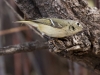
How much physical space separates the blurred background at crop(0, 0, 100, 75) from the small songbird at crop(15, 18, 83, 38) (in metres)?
0.80

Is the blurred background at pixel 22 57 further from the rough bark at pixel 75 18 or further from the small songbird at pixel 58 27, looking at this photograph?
the small songbird at pixel 58 27

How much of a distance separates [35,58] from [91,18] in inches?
45.9

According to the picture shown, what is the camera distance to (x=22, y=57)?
2008 mm

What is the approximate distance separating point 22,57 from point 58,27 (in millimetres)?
1151

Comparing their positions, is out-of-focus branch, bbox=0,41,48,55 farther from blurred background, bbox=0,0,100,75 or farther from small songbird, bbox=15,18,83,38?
blurred background, bbox=0,0,100,75

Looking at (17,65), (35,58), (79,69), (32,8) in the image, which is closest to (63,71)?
(35,58)

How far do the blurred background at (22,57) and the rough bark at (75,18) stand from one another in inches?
27.5

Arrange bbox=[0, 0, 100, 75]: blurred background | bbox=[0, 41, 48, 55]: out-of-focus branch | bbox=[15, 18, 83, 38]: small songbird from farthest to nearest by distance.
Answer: bbox=[0, 0, 100, 75]: blurred background < bbox=[0, 41, 48, 55]: out-of-focus branch < bbox=[15, 18, 83, 38]: small songbird

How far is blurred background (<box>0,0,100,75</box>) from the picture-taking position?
187 cm

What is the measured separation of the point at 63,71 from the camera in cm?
232

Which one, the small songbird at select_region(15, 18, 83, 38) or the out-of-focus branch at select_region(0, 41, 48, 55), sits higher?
the small songbird at select_region(15, 18, 83, 38)

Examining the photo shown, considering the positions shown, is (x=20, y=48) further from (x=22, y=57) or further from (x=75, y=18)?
(x=22, y=57)

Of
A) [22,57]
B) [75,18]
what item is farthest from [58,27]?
[22,57]

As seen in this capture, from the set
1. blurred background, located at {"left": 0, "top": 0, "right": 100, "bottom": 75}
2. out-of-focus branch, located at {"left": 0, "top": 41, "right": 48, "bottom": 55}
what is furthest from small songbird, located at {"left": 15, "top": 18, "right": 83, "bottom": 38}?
blurred background, located at {"left": 0, "top": 0, "right": 100, "bottom": 75}
